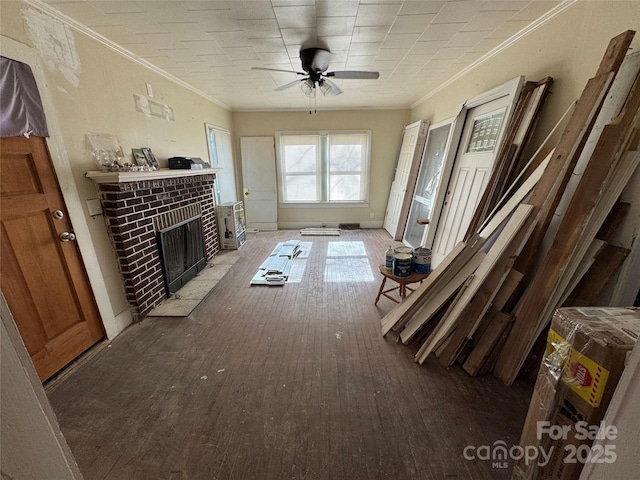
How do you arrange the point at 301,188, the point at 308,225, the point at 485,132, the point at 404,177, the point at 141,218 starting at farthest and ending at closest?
the point at 308,225 < the point at 301,188 < the point at 404,177 < the point at 485,132 < the point at 141,218

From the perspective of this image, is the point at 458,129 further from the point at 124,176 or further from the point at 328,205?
the point at 124,176

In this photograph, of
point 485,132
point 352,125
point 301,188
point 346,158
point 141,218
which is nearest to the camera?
point 141,218

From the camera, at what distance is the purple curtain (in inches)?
61.1

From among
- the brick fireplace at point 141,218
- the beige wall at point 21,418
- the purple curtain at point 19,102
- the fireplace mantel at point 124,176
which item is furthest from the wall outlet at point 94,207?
the beige wall at point 21,418

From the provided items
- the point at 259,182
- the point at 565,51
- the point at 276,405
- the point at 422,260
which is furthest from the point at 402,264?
the point at 259,182

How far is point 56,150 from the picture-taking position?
186cm

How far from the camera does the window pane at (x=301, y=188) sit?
18.8ft

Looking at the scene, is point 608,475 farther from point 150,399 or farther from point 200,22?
point 200,22

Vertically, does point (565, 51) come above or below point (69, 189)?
above

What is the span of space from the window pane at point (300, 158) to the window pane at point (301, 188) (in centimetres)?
15

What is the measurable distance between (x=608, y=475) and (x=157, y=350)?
8.38ft

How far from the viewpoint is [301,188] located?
5801mm

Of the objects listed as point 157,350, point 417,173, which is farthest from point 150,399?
point 417,173

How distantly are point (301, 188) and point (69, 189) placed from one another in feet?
13.7
